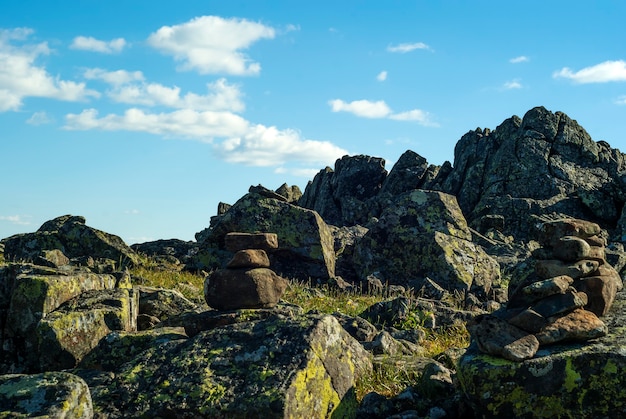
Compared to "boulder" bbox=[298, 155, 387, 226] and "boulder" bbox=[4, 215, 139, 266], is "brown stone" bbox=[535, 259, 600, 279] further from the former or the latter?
"boulder" bbox=[298, 155, 387, 226]

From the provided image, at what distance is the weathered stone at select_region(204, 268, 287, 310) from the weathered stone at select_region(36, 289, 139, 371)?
173cm

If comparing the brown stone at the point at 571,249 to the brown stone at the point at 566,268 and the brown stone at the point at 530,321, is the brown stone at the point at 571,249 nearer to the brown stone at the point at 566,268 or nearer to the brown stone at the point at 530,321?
the brown stone at the point at 566,268

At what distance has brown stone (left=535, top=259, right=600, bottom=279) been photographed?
8.55m

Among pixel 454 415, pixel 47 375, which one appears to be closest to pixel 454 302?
pixel 454 415

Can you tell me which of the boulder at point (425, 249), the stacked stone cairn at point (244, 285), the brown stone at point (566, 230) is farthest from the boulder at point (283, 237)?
the brown stone at point (566, 230)

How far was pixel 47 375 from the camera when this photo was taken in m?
7.40

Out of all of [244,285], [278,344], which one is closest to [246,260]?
[244,285]

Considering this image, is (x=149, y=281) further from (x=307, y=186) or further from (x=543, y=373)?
(x=307, y=186)

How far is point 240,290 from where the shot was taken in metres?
11.3

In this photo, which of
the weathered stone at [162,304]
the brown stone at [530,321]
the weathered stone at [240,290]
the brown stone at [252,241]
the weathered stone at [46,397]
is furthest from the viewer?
the weathered stone at [162,304]

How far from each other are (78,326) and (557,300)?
7.80 meters

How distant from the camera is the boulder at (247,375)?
24.3 feet

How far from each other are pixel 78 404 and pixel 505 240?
30.9 meters

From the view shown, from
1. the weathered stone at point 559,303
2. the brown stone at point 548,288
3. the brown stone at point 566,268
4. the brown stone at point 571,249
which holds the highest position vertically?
the brown stone at point 571,249
